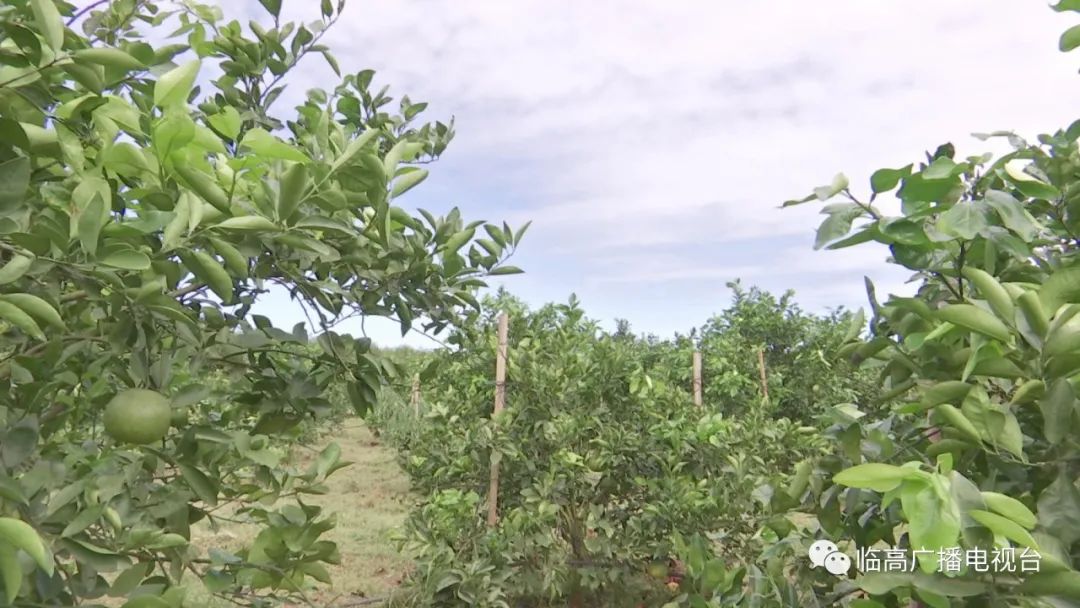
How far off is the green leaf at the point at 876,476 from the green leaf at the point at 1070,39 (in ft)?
3.17

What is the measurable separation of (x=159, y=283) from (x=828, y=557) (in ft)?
3.81

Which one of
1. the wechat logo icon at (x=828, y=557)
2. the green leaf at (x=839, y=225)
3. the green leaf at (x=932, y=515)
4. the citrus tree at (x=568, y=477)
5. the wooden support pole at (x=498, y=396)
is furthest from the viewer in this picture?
the wooden support pole at (x=498, y=396)

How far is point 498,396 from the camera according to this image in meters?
4.10

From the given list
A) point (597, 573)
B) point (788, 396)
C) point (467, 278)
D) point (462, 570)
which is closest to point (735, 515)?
point (597, 573)

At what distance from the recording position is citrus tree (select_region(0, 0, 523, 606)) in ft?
3.29

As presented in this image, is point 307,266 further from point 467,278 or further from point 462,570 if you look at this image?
point 462,570

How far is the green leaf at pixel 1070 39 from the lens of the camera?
4.02 ft

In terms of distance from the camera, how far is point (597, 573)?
155 inches

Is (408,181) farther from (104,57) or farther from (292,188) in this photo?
(104,57)

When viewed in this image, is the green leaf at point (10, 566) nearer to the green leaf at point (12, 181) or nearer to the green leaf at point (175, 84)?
the green leaf at point (12, 181)

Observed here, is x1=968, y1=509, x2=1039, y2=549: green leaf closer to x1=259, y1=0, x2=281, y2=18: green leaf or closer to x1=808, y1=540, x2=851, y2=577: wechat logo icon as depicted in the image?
x1=808, y1=540, x2=851, y2=577: wechat logo icon

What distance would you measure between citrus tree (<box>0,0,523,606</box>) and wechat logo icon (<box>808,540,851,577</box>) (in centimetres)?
93

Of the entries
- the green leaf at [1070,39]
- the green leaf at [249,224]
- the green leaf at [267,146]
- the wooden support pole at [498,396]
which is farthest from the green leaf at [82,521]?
the wooden support pole at [498,396]

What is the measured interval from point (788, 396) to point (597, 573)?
4769 mm
